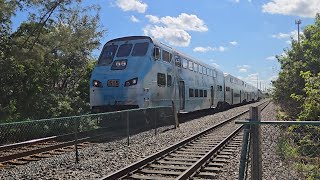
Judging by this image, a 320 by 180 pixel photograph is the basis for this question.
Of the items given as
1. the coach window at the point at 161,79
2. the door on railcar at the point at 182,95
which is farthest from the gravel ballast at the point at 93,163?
the door on railcar at the point at 182,95

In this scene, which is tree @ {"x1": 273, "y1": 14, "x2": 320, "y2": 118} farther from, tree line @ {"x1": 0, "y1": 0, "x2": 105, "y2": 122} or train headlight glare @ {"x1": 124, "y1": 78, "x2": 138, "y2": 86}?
tree line @ {"x1": 0, "y1": 0, "x2": 105, "y2": 122}

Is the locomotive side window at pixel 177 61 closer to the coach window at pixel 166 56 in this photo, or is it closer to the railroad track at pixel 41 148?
the coach window at pixel 166 56

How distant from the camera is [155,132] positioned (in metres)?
14.8

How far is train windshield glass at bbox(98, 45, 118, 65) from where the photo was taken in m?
16.3

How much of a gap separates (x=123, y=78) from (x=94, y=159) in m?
6.12

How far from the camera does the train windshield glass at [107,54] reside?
16.3 m

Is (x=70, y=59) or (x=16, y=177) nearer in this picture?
(x=16, y=177)

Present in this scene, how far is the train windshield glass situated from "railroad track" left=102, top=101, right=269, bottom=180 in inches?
227

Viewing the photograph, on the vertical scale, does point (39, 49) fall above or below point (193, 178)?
above

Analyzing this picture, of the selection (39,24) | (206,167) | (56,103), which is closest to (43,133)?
(206,167)

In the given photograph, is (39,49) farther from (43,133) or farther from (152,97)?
(43,133)

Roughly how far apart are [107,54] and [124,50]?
0.85 meters

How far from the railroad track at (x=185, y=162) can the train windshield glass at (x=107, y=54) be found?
5761mm

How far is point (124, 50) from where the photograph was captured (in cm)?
1641
